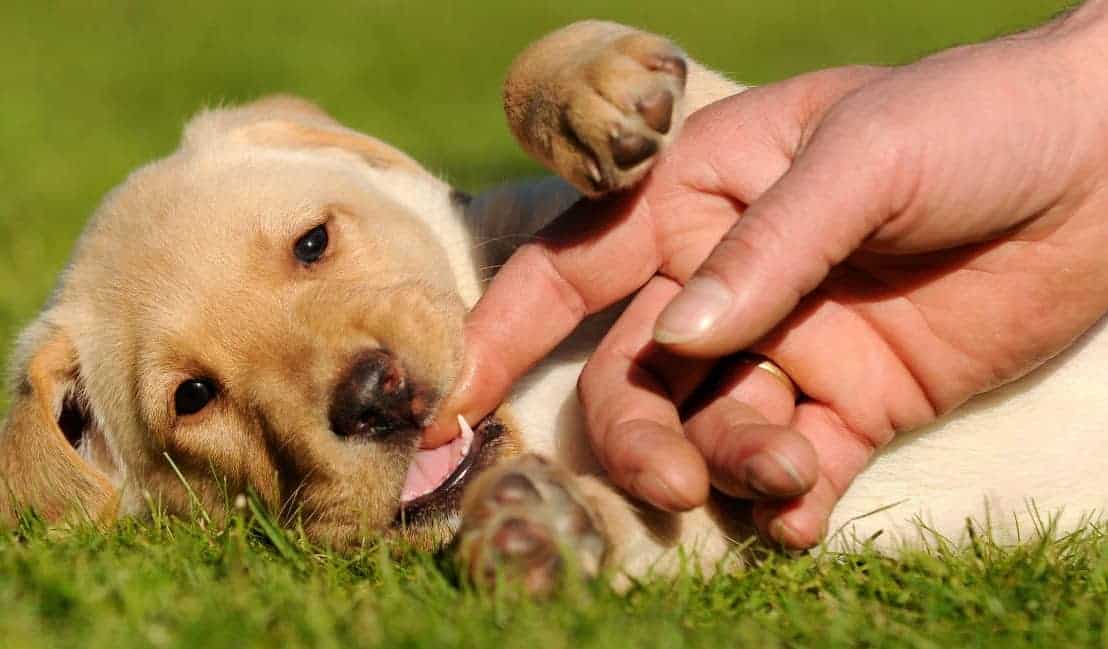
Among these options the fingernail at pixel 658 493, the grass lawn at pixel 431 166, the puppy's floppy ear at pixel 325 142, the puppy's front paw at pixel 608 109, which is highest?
the puppy's front paw at pixel 608 109

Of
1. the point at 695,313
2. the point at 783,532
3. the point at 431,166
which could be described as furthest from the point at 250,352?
the point at 431,166

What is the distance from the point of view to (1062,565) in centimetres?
282

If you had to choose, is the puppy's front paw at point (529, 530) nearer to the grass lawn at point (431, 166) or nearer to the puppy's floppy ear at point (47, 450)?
the grass lawn at point (431, 166)

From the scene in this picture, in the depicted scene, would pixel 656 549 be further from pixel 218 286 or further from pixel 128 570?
pixel 218 286

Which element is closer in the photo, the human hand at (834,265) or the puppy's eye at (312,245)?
the human hand at (834,265)

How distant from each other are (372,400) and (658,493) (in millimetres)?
786

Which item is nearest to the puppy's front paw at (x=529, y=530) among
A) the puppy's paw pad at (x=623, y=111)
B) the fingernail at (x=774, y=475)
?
the fingernail at (x=774, y=475)

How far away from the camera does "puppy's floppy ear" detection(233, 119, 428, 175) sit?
4477 millimetres

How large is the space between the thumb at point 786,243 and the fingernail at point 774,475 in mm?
247

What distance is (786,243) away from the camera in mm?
2824

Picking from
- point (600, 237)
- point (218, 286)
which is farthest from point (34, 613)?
point (600, 237)

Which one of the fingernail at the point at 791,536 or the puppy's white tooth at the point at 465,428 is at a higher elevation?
the puppy's white tooth at the point at 465,428

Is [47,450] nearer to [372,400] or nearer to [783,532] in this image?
[372,400]

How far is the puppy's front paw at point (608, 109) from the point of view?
3.05m
